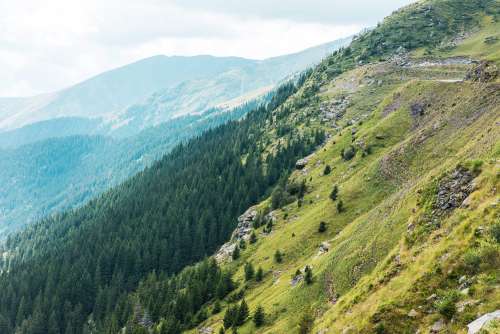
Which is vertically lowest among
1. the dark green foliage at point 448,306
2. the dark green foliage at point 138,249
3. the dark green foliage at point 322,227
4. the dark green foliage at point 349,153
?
the dark green foliage at point 138,249

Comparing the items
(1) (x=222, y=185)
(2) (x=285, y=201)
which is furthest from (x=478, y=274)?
(1) (x=222, y=185)

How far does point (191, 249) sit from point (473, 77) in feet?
326

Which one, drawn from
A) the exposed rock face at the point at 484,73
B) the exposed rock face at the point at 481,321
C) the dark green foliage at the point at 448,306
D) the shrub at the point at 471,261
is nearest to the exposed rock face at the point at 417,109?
the exposed rock face at the point at 484,73

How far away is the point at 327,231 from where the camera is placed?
84250 millimetres

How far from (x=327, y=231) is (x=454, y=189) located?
43751 millimetres

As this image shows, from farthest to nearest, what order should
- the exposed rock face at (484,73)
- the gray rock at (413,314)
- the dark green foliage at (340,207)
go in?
the dark green foliage at (340,207) → the exposed rock face at (484,73) → the gray rock at (413,314)

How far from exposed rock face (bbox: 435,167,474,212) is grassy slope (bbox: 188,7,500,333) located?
2024 mm

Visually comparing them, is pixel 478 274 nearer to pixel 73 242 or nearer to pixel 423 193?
pixel 423 193

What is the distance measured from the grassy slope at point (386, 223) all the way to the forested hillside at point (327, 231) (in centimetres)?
25

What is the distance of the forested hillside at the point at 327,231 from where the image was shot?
3472 cm

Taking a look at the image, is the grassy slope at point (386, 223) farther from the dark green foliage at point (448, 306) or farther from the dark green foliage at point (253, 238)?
the dark green foliage at point (253, 238)

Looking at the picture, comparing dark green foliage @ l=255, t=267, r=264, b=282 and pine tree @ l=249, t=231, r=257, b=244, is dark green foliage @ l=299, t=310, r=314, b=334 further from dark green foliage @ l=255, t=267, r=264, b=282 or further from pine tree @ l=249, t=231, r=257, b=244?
pine tree @ l=249, t=231, r=257, b=244

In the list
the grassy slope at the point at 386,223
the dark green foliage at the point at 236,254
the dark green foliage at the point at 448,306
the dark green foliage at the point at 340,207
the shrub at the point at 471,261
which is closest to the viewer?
the dark green foliage at the point at 448,306

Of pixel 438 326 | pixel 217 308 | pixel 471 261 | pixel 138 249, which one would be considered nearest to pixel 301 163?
pixel 217 308
